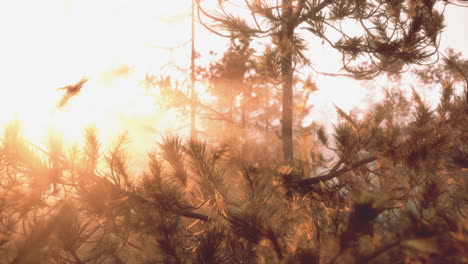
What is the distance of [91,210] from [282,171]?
1400mm

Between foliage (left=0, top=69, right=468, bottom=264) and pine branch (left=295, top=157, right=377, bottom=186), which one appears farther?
pine branch (left=295, top=157, right=377, bottom=186)

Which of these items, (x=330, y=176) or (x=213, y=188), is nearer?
(x=213, y=188)

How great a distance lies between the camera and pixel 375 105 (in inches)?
94.5

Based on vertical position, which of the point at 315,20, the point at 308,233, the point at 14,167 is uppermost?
the point at 315,20

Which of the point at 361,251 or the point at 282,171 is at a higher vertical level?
the point at 282,171

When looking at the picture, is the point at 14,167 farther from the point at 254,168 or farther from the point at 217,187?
Answer: the point at 254,168

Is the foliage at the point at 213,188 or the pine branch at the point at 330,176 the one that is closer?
the foliage at the point at 213,188

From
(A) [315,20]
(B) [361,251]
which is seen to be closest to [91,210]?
(B) [361,251]

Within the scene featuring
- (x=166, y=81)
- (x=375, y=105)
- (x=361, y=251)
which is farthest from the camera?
(x=166, y=81)

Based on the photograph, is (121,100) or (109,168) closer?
(109,168)

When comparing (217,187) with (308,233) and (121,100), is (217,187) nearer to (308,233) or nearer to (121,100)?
(308,233)

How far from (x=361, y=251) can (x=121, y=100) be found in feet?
50.3

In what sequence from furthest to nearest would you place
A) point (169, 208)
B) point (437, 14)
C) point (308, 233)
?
point (437, 14) < point (169, 208) < point (308, 233)

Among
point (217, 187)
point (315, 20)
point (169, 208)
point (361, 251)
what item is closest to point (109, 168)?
point (169, 208)
